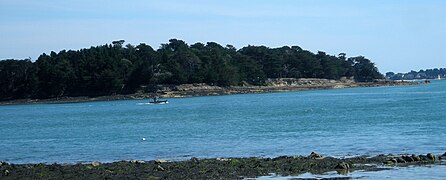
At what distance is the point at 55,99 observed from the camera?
156 meters

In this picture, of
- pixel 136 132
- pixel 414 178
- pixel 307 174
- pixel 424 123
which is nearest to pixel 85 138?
pixel 136 132

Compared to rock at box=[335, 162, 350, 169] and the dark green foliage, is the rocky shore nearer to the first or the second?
rock at box=[335, 162, 350, 169]

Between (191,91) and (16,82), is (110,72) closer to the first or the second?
(191,91)

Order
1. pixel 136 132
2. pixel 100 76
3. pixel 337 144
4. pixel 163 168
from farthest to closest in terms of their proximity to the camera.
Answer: pixel 100 76
pixel 136 132
pixel 337 144
pixel 163 168

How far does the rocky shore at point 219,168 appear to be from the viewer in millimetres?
28141

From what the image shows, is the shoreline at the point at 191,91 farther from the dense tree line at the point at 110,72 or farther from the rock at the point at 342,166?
the rock at the point at 342,166

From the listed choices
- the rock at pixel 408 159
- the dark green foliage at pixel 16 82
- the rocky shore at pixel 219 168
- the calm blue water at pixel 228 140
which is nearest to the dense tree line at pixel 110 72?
the dark green foliage at pixel 16 82

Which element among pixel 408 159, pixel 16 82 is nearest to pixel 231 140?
pixel 408 159

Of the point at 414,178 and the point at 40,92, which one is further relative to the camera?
the point at 40,92

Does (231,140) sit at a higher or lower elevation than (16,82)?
lower

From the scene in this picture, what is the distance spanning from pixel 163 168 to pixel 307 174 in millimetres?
5900

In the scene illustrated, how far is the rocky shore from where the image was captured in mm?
28141

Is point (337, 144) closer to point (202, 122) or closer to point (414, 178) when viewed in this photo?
point (414, 178)

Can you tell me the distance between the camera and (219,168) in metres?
29.5
